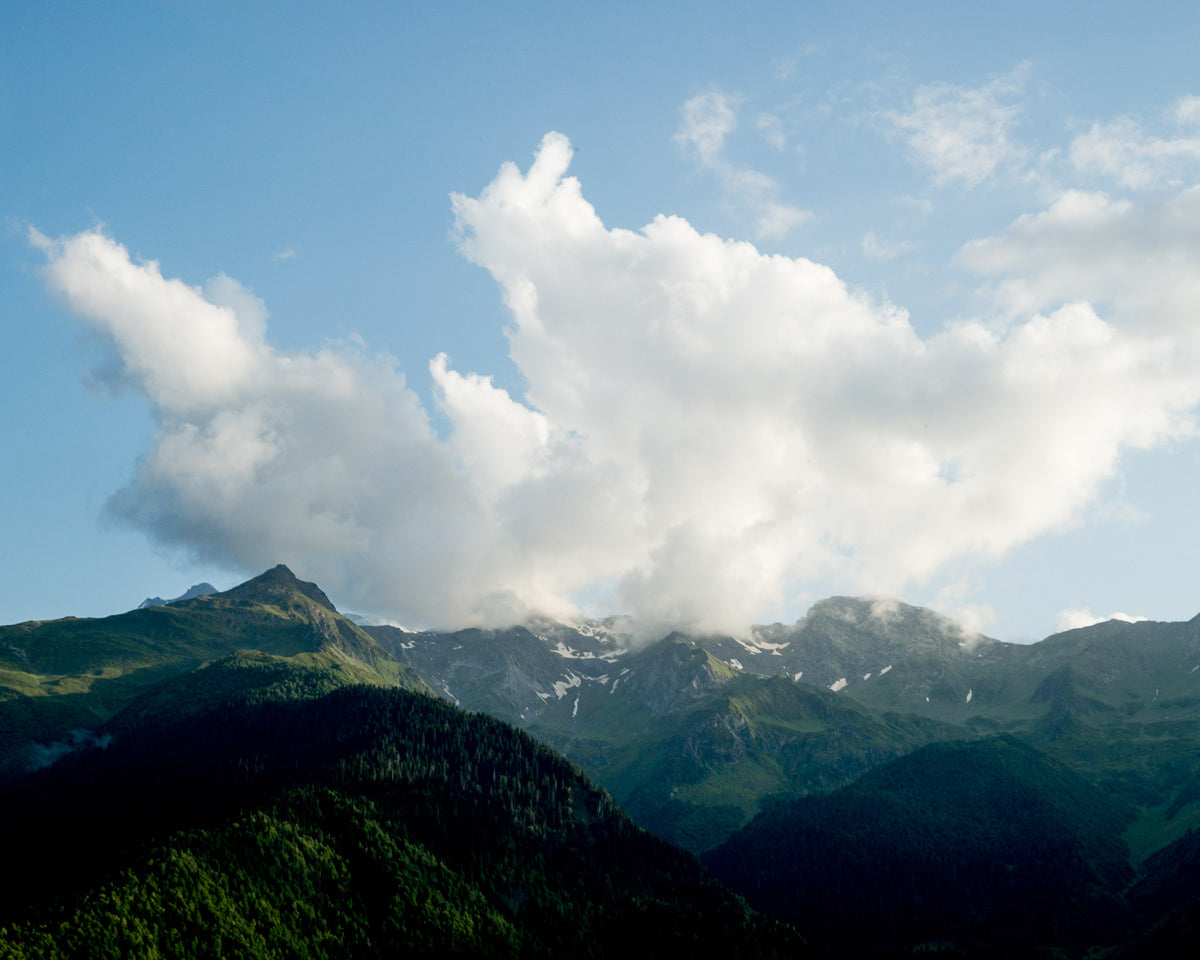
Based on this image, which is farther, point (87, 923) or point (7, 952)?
point (87, 923)

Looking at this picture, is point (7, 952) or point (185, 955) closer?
point (7, 952)

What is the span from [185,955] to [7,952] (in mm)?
36662

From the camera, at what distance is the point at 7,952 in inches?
6959

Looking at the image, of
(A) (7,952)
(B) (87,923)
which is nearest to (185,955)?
(B) (87,923)

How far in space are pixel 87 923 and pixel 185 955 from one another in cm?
2268

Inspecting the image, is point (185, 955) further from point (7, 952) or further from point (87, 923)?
point (7, 952)

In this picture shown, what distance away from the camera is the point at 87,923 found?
637 ft

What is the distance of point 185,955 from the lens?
19938 cm

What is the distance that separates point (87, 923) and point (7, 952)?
1876cm
